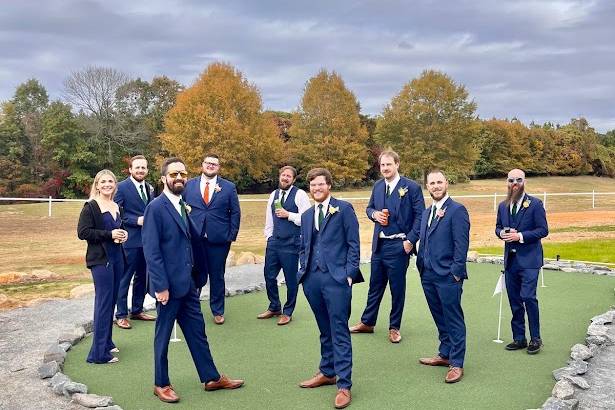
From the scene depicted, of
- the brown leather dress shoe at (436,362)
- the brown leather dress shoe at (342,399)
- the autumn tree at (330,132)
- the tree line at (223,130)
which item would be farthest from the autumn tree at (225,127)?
the brown leather dress shoe at (342,399)

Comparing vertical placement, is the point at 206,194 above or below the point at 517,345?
above

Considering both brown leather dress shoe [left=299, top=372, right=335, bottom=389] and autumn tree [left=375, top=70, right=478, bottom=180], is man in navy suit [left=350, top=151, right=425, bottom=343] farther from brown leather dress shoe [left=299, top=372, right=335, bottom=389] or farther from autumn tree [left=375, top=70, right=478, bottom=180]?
autumn tree [left=375, top=70, right=478, bottom=180]

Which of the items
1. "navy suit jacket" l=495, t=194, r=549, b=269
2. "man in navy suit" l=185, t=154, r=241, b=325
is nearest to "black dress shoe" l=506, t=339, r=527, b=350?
"navy suit jacket" l=495, t=194, r=549, b=269

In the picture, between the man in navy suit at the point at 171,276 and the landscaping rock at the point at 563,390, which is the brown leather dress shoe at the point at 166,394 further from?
the landscaping rock at the point at 563,390

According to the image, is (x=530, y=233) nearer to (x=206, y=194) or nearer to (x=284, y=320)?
(x=284, y=320)

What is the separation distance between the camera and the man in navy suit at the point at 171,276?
4652mm

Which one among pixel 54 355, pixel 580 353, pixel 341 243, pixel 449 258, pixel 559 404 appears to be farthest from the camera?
pixel 580 353

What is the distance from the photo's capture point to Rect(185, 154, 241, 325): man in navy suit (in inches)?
281

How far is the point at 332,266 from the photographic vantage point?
Result: 15.7ft

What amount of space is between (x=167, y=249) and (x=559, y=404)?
3.22 meters

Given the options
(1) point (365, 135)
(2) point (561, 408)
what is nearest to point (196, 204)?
(2) point (561, 408)

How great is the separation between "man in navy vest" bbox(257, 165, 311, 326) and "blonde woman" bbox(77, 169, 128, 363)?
2.15 m

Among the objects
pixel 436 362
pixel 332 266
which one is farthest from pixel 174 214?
pixel 436 362

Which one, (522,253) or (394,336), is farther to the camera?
(394,336)
